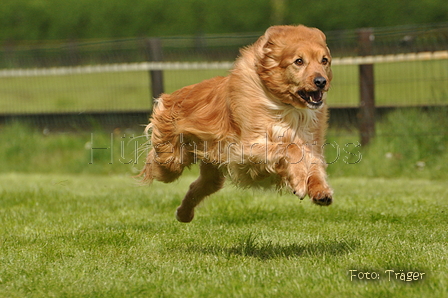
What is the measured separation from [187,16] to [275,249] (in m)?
17.8

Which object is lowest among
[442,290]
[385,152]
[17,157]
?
[17,157]

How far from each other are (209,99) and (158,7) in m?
17.9

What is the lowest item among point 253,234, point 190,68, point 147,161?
point 253,234

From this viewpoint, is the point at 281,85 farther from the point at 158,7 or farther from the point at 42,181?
the point at 158,7

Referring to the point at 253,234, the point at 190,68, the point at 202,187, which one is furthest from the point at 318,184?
the point at 190,68

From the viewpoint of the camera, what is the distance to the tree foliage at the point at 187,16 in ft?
62.2

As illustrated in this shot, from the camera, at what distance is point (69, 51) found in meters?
11.2

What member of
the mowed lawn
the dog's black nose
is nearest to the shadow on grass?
the mowed lawn

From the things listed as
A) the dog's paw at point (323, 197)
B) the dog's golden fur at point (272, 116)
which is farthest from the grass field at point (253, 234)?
the dog's golden fur at point (272, 116)

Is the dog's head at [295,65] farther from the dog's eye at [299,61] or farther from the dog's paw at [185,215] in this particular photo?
the dog's paw at [185,215]

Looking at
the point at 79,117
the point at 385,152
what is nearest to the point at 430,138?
the point at 385,152

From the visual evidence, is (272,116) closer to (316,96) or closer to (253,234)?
(316,96)

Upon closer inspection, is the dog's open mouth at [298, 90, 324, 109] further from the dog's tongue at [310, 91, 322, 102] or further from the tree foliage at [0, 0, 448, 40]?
the tree foliage at [0, 0, 448, 40]

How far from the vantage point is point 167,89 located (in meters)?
11.5
